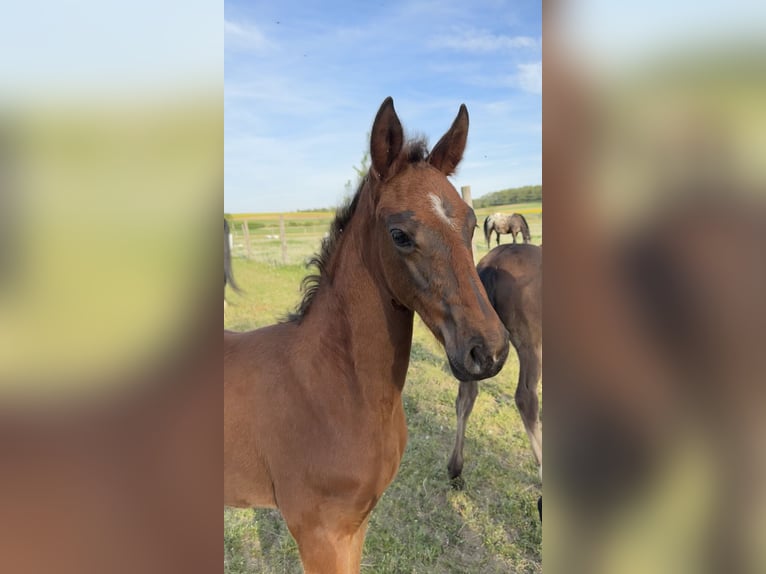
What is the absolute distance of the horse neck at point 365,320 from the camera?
1379mm

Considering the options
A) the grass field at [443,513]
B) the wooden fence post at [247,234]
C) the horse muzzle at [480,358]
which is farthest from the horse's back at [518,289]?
the wooden fence post at [247,234]

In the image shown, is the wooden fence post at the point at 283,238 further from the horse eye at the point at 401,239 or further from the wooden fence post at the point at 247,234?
the horse eye at the point at 401,239

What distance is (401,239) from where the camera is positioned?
1248 millimetres

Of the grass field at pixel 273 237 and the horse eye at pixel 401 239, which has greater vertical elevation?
the grass field at pixel 273 237

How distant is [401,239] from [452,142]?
16.5 inches

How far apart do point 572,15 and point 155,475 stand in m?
0.52

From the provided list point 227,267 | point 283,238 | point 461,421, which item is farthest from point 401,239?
point 283,238

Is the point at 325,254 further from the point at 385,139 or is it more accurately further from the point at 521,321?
the point at 521,321

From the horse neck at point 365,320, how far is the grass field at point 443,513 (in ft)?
0.72

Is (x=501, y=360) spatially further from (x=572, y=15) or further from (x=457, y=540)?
(x=457, y=540)

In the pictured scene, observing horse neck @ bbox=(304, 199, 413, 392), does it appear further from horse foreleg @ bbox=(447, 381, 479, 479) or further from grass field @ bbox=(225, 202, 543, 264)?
grass field @ bbox=(225, 202, 543, 264)

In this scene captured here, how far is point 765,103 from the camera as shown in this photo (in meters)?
0.33

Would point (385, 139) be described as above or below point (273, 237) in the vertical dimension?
below

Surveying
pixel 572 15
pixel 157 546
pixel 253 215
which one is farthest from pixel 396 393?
pixel 253 215
